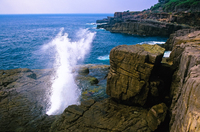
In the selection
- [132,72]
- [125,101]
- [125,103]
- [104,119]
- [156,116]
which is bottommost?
[104,119]

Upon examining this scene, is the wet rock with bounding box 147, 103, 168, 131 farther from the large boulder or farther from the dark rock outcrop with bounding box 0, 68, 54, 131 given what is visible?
the dark rock outcrop with bounding box 0, 68, 54, 131

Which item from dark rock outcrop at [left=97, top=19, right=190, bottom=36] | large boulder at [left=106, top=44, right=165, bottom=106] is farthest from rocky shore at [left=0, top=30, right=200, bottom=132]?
dark rock outcrop at [left=97, top=19, right=190, bottom=36]

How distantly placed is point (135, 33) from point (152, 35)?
889 cm

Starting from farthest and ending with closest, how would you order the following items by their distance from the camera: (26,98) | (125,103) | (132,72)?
(26,98)
(125,103)
(132,72)

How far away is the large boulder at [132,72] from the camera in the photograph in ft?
38.5

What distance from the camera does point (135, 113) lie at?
11789 millimetres

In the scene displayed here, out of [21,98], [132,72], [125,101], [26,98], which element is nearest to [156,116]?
[125,101]

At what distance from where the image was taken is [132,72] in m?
12.3

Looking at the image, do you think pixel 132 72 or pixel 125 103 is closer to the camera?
pixel 132 72

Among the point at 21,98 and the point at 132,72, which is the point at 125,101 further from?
the point at 21,98

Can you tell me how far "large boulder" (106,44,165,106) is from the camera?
1175 cm

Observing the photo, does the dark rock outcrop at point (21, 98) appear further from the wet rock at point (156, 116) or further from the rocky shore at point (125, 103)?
the wet rock at point (156, 116)

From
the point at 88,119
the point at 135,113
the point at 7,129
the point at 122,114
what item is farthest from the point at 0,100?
the point at 135,113

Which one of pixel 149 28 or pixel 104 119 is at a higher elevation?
pixel 149 28
